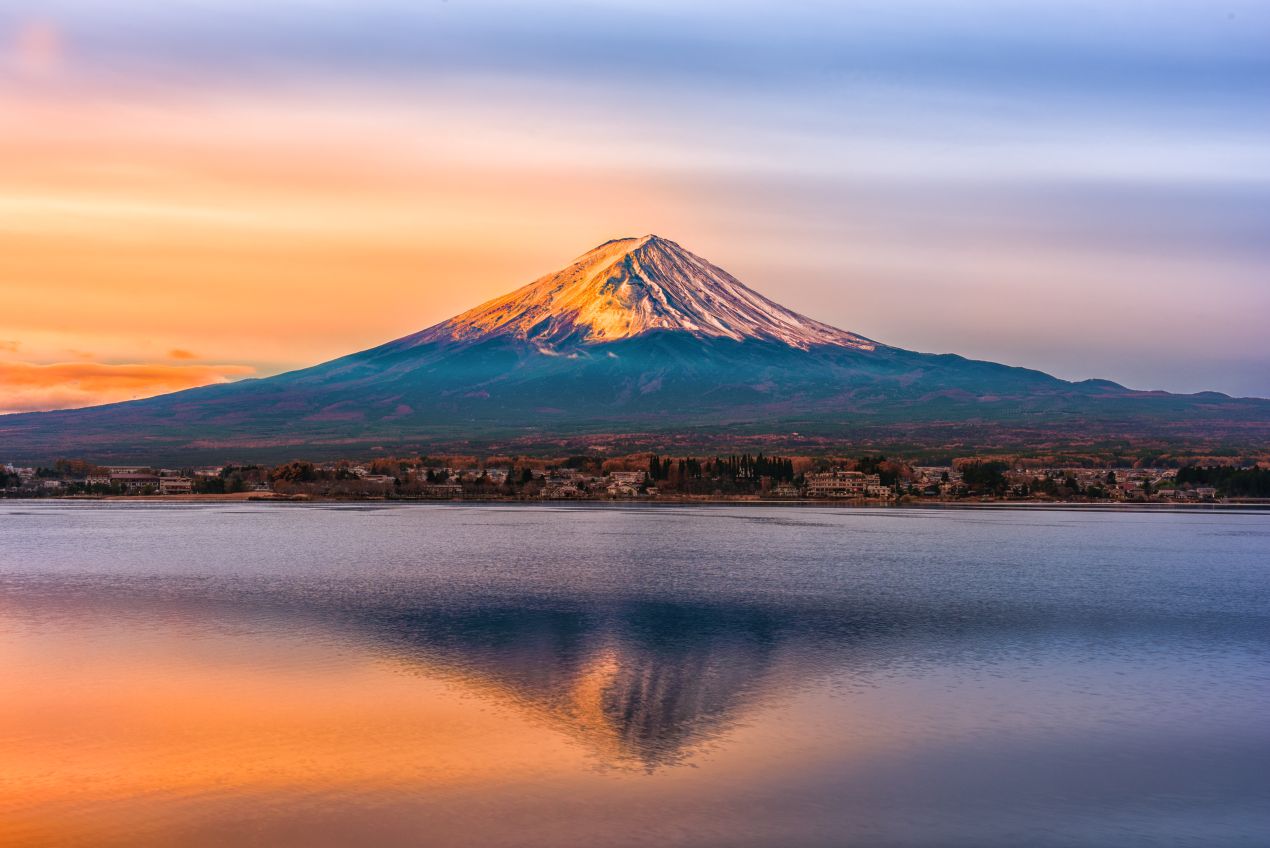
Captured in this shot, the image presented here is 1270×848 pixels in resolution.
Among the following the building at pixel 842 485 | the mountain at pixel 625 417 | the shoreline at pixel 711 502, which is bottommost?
the shoreline at pixel 711 502

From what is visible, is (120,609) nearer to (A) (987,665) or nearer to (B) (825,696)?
(B) (825,696)

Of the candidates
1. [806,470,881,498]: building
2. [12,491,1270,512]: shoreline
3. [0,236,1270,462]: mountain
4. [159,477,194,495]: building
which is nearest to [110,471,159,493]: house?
[159,477,194,495]: building

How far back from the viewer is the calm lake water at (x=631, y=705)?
43.7ft

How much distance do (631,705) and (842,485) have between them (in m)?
78.2

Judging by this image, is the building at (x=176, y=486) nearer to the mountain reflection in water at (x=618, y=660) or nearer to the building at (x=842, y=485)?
the building at (x=842, y=485)

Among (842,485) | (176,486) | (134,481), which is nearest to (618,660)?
(842,485)

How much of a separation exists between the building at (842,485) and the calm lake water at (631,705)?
54605mm

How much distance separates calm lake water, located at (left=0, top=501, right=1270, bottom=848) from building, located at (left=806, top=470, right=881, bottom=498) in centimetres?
5460

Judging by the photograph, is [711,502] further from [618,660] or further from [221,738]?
[221,738]

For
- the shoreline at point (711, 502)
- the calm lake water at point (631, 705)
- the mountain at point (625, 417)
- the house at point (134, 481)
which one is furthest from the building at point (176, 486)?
the calm lake water at point (631, 705)

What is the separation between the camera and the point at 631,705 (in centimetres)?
1880

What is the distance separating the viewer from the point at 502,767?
1521cm

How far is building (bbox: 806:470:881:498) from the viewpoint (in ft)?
310

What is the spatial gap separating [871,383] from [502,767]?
183303 millimetres
